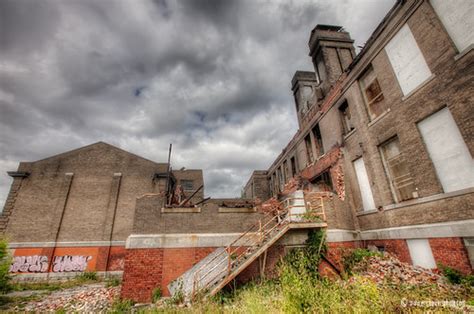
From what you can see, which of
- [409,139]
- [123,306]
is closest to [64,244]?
[123,306]

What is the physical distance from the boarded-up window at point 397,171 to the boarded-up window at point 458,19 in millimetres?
4210

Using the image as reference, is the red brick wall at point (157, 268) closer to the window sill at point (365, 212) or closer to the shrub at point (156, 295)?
the shrub at point (156, 295)

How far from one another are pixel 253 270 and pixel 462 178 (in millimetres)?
8824

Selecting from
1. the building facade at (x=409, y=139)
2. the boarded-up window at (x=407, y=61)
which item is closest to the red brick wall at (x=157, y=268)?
the building facade at (x=409, y=139)

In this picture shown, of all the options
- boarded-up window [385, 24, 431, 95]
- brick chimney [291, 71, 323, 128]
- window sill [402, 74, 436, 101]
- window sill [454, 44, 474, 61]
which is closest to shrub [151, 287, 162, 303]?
window sill [402, 74, 436, 101]

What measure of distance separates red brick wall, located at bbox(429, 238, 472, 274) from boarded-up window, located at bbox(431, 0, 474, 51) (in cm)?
672

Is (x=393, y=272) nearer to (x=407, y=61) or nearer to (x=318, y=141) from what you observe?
(x=407, y=61)

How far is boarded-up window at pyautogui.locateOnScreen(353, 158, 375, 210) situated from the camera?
1134 centimetres

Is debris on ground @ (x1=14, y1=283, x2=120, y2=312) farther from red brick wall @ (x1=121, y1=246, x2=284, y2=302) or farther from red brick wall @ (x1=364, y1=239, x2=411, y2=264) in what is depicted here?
red brick wall @ (x1=364, y1=239, x2=411, y2=264)

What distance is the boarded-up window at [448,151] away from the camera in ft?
23.7

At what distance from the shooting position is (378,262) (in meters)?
9.11

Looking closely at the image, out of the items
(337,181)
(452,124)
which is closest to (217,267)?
(337,181)

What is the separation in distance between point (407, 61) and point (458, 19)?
6.58ft

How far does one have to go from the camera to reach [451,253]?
728 centimetres
